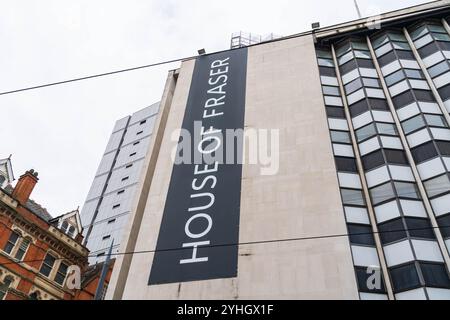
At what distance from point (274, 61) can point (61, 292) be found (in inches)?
1101

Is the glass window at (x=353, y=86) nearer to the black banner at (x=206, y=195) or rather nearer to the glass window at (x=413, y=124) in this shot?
the glass window at (x=413, y=124)

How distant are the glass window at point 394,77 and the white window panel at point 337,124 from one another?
5.12 m

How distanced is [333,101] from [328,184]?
28.7 feet

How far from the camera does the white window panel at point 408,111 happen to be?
1067 inches

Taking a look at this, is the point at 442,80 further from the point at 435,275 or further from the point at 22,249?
the point at 22,249

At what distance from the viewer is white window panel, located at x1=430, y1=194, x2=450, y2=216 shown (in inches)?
848

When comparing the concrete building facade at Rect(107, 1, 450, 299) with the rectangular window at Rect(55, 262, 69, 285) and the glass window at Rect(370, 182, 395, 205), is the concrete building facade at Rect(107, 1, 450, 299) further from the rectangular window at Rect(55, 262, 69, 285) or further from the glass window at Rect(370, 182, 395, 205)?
the rectangular window at Rect(55, 262, 69, 285)

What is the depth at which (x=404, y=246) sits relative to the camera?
20.6m

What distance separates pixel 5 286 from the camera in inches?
1201

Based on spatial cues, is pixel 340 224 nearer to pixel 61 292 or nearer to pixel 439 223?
pixel 439 223

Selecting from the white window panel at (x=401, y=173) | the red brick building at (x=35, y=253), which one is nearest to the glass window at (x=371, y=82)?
the white window panel at (x=401, y=173)

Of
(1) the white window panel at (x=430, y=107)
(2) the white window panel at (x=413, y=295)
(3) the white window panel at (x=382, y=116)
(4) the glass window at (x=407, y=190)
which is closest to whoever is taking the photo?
(2) the white window panel at (x=413, y=295)

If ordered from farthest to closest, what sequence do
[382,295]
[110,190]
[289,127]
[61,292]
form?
[110,190] → [61,292] → [289,127] → [382,295]
